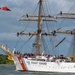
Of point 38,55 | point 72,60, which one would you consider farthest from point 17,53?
point 72,60

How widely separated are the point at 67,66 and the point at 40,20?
49.4ft

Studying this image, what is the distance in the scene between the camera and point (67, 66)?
13438cm

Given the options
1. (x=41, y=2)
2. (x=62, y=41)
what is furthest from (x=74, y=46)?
(x=41, y=2)

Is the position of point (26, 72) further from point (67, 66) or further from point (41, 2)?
point (41, 2)

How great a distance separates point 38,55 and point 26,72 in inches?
296

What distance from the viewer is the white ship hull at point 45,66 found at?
13412cm

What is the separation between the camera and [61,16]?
14438 cm

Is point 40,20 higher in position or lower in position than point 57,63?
higher

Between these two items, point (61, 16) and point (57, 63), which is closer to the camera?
point (57, 63)

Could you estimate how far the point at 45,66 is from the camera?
134625mm

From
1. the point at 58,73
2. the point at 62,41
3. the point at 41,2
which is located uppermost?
the point at 41,2

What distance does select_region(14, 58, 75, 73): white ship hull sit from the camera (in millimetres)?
134125

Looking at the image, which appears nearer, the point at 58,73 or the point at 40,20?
the point at 58,73

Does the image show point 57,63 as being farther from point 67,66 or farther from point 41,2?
point 41,2
